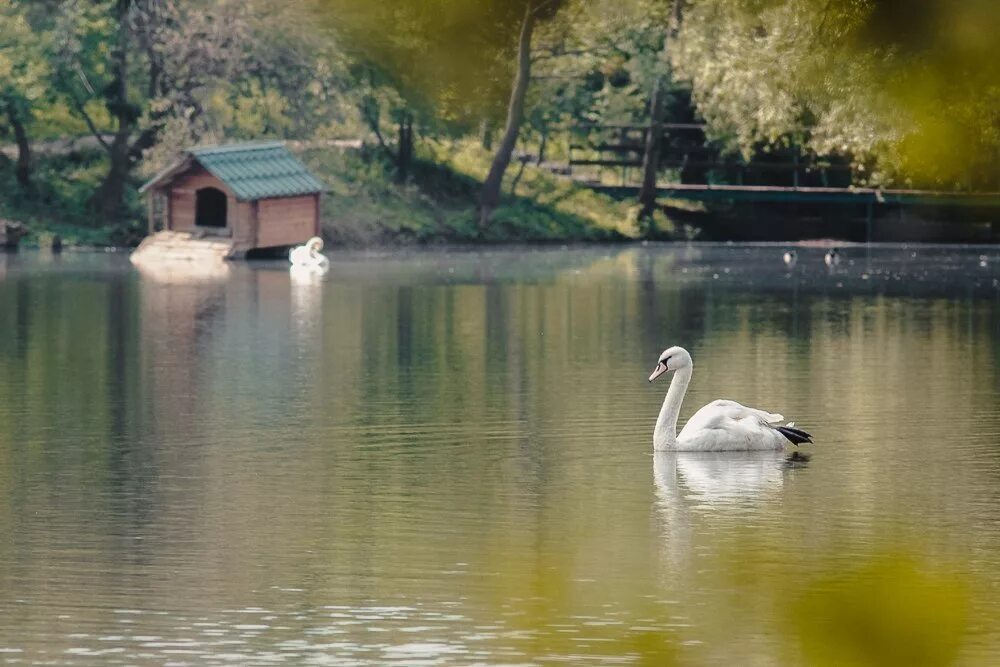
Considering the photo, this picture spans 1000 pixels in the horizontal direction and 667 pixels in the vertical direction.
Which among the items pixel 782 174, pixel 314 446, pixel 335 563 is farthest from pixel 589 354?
pixel 782 174

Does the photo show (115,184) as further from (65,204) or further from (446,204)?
(446,204)

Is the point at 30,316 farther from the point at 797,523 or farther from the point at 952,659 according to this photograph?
the point at 952,659

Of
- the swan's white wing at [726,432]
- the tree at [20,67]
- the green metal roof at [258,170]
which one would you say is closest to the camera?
the swan's white wing at [726,432]

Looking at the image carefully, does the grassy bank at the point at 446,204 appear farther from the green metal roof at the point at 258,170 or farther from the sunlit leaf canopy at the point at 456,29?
the sunlit leaf canopy at the point at 456,29

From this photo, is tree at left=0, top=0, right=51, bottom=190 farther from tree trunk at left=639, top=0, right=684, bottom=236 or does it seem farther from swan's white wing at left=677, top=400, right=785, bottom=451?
swan's white wing at left=677, top=400, right=785, bottom=451

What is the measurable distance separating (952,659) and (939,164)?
155 cm

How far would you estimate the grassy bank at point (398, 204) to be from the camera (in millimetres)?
56688

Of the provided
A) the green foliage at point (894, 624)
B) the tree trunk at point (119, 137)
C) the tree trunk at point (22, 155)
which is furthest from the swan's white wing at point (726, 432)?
the tree trunk at point (22, 155)

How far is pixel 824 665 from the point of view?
15.8 feet

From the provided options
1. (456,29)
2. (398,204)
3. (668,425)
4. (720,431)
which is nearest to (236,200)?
(398,204)

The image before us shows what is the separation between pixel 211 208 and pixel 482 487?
3902cm

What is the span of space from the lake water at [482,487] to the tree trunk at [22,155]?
16721 mm

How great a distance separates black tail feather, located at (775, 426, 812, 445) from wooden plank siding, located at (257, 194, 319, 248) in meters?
34.0

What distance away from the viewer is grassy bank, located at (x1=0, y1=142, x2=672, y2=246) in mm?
56688
